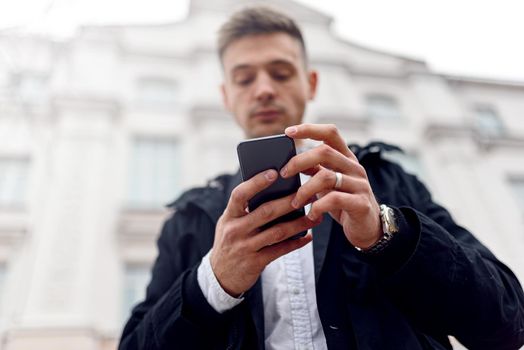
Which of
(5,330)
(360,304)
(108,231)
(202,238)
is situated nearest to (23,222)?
(108,231)

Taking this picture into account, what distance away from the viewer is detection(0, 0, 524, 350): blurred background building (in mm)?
5535

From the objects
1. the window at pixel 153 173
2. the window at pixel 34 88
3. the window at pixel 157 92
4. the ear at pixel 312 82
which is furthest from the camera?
the window at pixel 157 92

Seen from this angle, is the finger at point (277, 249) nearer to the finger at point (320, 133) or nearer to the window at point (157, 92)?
the finger at point (320, 133)

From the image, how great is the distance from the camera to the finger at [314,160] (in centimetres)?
88

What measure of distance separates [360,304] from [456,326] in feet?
0.82

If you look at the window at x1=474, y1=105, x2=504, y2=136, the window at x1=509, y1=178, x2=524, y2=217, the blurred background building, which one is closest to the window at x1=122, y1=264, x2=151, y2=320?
the blurred background building

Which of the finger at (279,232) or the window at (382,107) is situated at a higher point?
the window at (382,107)

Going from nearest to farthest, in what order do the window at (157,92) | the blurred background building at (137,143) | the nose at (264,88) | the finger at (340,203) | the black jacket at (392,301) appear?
the finger at (340,203) < the black jacket at (392,301) < the nose at (264,88) < the blurred background building at (137,143) < the window at (157,92)

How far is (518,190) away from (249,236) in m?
8.69

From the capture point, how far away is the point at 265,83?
1.67 metres

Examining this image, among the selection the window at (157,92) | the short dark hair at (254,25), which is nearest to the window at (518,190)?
the window at (157,92)

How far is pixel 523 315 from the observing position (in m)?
1.04

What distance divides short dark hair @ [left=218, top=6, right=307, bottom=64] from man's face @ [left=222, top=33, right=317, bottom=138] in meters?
0.03

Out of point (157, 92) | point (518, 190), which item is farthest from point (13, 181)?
point (518, 190)
